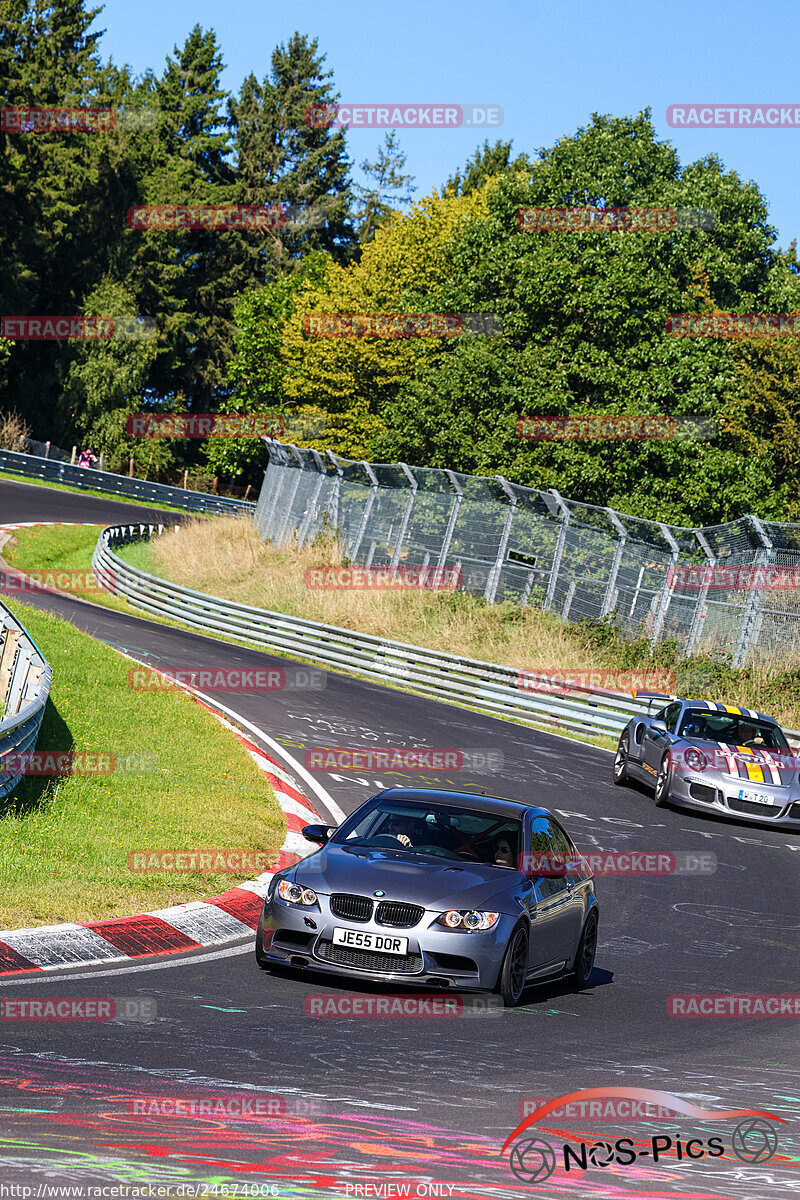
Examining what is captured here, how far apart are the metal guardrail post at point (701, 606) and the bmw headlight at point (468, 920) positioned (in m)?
17.5

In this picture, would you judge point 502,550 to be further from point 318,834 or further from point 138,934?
point 138,934

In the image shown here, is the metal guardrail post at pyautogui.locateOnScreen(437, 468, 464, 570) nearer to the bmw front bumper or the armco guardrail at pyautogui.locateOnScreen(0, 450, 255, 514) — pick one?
the bmw front bumper

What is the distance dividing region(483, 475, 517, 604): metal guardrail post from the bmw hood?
21458mm

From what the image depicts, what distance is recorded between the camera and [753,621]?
80.5ft

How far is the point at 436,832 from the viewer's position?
942 centimetres

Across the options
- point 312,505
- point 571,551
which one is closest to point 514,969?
point 571,551

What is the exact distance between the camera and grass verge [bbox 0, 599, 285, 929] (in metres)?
10.1

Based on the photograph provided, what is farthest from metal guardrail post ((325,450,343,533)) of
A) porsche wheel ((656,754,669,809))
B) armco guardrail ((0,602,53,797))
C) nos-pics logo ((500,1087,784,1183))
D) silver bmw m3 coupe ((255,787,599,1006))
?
nos-pics logo ((500,1087,784,1183))

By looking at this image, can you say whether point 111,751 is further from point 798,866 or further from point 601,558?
point 601,558

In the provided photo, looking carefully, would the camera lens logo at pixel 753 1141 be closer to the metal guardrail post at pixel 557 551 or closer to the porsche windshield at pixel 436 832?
the porsche windshield at pixel 436 832

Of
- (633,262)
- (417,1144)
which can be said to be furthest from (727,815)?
(633,262)

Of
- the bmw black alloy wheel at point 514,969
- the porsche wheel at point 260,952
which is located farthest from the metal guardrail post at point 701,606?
the porsche wheel at point 260,952

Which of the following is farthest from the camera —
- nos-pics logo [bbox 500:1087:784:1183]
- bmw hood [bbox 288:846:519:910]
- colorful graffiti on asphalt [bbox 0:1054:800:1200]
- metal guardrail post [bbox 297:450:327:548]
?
metal guardrail post [bbox 297:450:327:548]

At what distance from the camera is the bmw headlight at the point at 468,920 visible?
26.9 feet
